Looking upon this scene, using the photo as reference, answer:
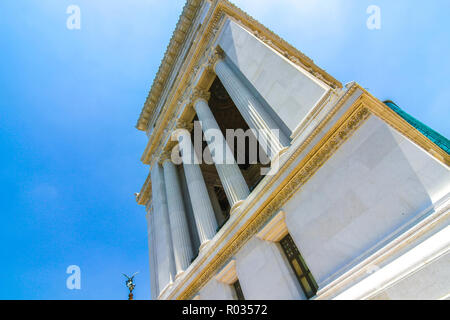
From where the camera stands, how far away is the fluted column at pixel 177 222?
68.4 ft

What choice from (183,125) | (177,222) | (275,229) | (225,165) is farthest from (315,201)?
(183,125)

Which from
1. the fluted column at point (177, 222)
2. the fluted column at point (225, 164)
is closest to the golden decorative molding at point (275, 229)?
the fluted column at point (225, 164)

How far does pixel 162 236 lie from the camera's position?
82.5 feet

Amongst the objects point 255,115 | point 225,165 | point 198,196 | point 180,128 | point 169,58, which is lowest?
point 225,165

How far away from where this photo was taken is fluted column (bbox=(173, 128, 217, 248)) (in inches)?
742

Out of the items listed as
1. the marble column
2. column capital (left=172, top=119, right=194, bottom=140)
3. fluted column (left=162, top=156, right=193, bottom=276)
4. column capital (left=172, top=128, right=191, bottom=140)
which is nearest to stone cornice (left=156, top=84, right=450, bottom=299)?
fluted column (left=162, top=156, right=193, bottom=276)

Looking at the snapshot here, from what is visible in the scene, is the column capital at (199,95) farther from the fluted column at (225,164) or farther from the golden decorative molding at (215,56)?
the golden decorative molding at (215,56)

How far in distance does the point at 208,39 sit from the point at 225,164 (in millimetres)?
13461

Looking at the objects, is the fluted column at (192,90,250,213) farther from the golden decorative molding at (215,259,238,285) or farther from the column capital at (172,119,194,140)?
the column capital at (172,119,194,140)

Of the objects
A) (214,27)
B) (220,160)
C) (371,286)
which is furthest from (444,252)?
(214,27)

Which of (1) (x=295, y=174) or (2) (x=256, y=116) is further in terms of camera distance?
(2) (x=256, y=116)

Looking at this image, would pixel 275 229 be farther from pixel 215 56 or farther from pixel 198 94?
pixel 198 94

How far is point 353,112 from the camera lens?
409 inches

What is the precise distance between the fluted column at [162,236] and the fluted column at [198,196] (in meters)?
5.27
